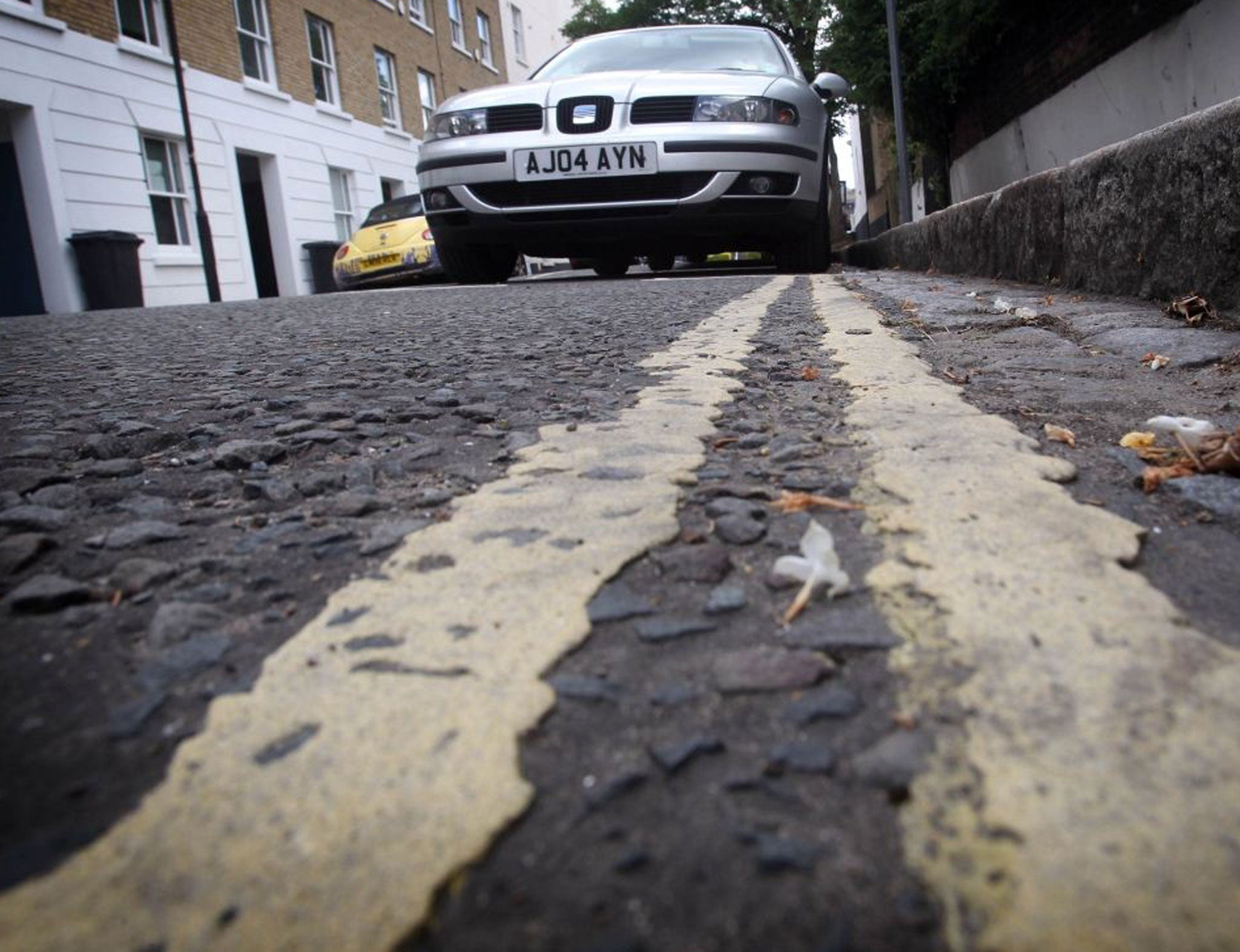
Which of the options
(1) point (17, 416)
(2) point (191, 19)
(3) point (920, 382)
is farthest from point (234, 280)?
(3) point (920, 382)

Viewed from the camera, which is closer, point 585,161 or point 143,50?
point 585,161

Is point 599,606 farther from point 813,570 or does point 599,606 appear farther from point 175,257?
point 175,257

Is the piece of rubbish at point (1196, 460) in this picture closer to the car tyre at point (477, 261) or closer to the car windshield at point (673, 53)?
the car windshield at point (673, 53)

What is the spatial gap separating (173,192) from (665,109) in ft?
30.4

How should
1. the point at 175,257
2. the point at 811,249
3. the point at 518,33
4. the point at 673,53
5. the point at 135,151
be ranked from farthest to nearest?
the point at 518,33 < the point at 175,257 < the point at 135,151 < the point at 811,249 < the point at 673,53

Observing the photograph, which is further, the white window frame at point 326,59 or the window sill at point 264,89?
the white window frame at point 326,59

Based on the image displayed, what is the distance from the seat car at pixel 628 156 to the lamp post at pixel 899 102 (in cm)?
274

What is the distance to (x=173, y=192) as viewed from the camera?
12.7 metres

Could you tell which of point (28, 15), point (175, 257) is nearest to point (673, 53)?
point (28, 15)

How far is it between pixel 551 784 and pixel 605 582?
1.22 ft

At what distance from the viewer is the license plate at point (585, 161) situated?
5949 mm

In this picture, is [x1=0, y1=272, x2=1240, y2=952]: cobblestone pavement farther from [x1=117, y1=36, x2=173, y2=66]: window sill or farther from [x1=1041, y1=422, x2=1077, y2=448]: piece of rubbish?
[x1=117, y1=36, x2=173, y2=66]: window sill

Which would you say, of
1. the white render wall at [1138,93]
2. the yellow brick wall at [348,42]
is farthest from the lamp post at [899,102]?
the yellow brick wall at [348,42]

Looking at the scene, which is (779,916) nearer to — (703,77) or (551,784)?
(551,784)
